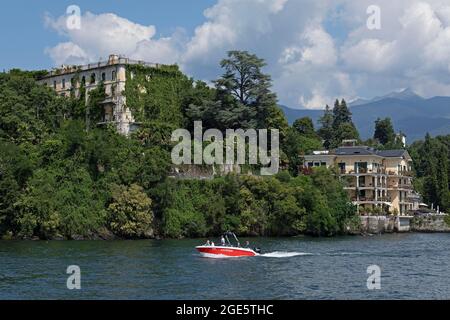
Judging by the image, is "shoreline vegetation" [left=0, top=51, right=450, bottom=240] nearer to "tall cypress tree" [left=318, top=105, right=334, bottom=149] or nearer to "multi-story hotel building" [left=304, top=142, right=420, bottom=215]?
"multi-story hotel building" [left=304, top=142, right=420, bottom=215]

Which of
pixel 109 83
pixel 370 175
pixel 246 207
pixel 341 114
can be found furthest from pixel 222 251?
pixel 341 114

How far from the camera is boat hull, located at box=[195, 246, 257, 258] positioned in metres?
57.3

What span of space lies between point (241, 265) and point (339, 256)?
10.7m

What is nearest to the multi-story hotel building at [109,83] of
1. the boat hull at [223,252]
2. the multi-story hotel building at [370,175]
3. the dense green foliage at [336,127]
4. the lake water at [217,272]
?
the multi-story hotel building at [370,175]

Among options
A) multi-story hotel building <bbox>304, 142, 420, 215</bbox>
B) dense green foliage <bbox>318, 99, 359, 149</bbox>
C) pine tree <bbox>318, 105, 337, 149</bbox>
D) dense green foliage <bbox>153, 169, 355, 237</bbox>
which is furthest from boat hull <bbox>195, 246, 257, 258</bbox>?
pine tree <bbox>318, 105, 337, 149</bbox>

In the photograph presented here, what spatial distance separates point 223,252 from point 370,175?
182 feet

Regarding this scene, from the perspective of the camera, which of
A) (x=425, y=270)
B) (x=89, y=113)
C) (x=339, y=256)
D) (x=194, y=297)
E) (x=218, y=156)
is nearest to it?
(x=194, y=297)

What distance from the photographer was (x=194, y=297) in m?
35.8

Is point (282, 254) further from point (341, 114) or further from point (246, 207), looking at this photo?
point (341, 114)

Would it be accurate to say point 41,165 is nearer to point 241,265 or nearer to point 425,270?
point 241,265

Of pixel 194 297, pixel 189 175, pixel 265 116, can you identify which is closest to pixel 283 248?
pixel 189 175

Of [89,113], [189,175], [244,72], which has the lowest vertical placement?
[189,175]

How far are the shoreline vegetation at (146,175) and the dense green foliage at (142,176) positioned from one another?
Result: 0.45ft

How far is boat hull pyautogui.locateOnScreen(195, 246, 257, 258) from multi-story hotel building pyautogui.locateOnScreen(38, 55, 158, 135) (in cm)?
4382
